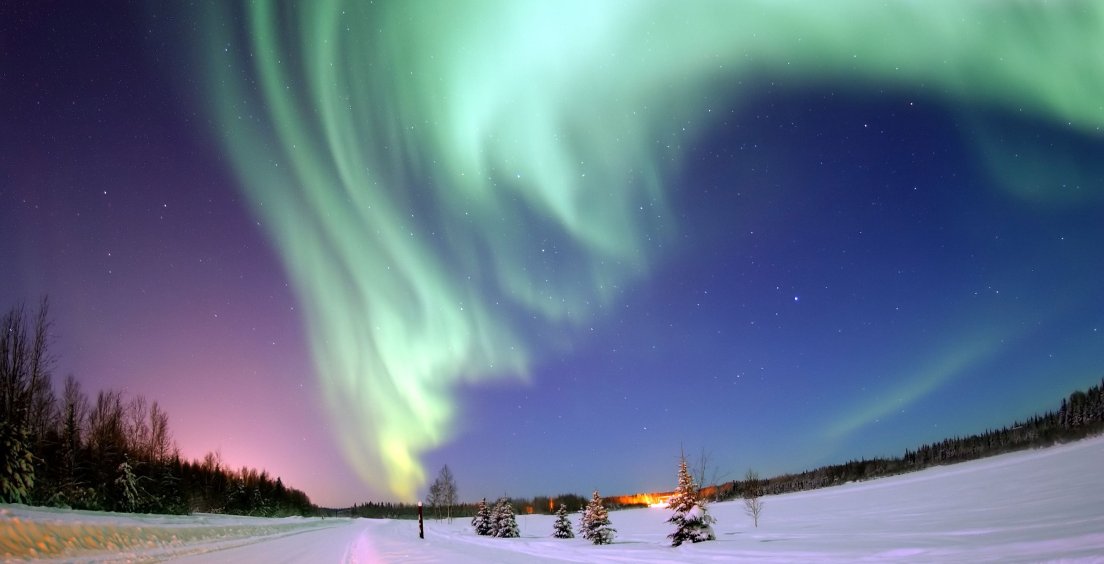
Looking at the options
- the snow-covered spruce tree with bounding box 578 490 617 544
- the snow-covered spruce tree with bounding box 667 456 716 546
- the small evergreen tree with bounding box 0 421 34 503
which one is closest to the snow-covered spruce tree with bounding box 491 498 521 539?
the snow-covered spruce tree with bounding box 578 490 617 544

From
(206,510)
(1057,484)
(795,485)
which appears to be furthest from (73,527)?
(795,485)

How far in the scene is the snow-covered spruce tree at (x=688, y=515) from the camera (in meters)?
25.6

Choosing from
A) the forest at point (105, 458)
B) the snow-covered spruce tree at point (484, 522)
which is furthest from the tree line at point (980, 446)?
the snow-covered spruce tree at point (484, 522)

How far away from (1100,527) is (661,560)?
12093 millimetres

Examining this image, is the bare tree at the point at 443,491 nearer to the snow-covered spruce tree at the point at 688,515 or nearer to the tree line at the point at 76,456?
the tree line at the point at 76,456

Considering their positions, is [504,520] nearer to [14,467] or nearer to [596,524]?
[596,524]

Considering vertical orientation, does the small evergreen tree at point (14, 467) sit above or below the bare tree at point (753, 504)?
above

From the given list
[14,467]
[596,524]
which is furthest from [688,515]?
[14,467]

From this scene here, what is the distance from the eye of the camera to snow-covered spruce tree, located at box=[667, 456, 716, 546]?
25.6 metres

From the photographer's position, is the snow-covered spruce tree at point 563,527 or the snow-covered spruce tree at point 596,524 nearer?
the snow-covered spruce tree at point 596,524

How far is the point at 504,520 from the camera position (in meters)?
43.7

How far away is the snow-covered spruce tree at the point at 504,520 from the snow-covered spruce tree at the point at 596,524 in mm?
11438

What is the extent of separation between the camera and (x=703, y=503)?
88.1 feet

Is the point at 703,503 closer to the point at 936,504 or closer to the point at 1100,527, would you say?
the point at 1100,527
